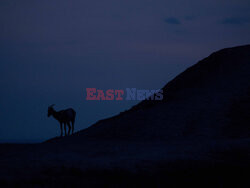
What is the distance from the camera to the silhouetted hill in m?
16.1

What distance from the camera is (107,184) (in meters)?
7.21

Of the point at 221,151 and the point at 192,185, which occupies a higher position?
the point at 221,151

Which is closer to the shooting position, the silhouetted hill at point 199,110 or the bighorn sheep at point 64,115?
the silhouetted hill at point 199,110

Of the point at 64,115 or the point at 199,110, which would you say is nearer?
the point at 199,110

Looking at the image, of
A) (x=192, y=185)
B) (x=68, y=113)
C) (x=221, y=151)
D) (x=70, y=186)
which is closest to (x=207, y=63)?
(x=68, y=113)

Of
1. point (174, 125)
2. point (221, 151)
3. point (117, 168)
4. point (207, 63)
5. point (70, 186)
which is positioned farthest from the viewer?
point (207, 63)

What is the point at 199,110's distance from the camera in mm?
18219

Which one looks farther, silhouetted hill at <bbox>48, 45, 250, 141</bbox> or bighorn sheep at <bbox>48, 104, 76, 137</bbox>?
bighorn sheep at <bbox>48, 104, 76, 137</bbox>

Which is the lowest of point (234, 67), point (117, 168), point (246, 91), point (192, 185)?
point (192, 185)

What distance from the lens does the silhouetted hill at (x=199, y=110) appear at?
16094 mm

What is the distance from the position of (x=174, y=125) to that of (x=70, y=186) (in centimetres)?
1076

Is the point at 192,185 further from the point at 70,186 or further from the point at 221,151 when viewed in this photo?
the point at 70,186

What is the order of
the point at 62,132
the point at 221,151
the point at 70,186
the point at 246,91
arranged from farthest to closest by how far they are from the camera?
the point at 62,132 → the point at 246,91 → the point at 221,151 → the point at 70,186

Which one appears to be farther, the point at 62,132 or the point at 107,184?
the point at 62,132
